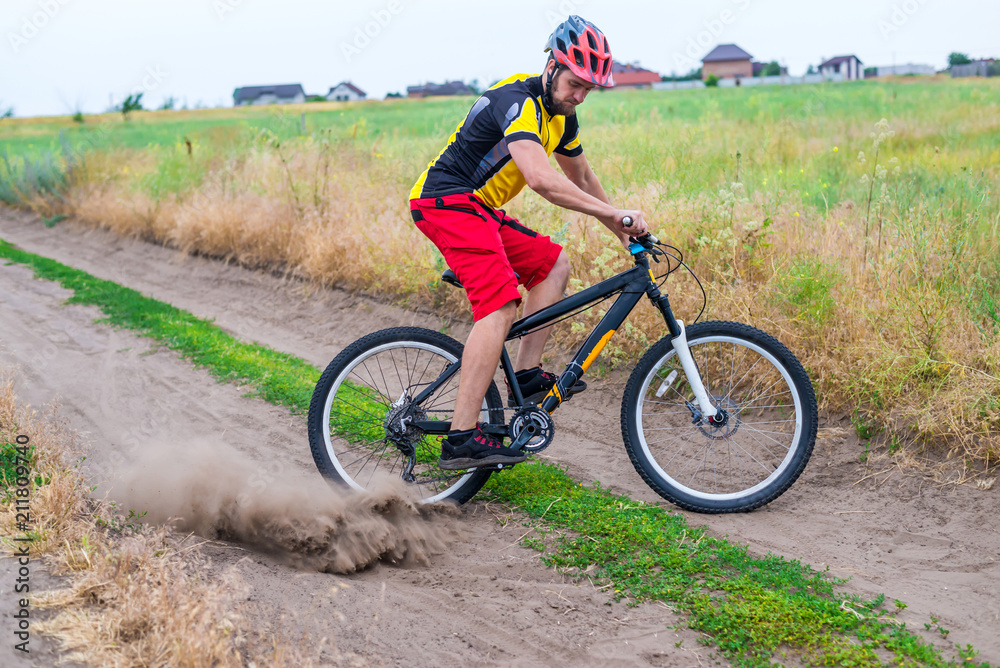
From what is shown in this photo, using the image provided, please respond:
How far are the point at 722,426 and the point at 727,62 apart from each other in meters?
92.6

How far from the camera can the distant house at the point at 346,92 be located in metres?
89.3

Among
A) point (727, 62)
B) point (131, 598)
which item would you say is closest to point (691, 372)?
point (131, 598)

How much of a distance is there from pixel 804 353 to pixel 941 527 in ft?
4.97

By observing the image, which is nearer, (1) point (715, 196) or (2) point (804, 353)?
(2) point (804, 353)

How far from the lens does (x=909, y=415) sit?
4473 mm

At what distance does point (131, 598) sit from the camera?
266 cm

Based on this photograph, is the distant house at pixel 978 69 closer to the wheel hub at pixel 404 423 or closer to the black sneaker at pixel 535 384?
the black sneaker at pixel 535 384

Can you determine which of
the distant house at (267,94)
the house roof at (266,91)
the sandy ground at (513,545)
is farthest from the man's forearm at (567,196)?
the house roof at (266,91)

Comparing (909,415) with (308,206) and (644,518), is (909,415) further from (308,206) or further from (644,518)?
(308,206)

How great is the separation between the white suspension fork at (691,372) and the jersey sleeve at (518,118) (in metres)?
1.31

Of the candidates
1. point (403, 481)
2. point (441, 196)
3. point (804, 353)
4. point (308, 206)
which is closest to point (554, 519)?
point (403, 481)

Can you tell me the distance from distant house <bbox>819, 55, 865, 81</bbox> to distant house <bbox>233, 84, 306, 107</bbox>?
2275 inches

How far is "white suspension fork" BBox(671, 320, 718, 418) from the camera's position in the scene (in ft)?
13.2

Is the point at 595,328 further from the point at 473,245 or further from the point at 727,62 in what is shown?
the point at 727,62
